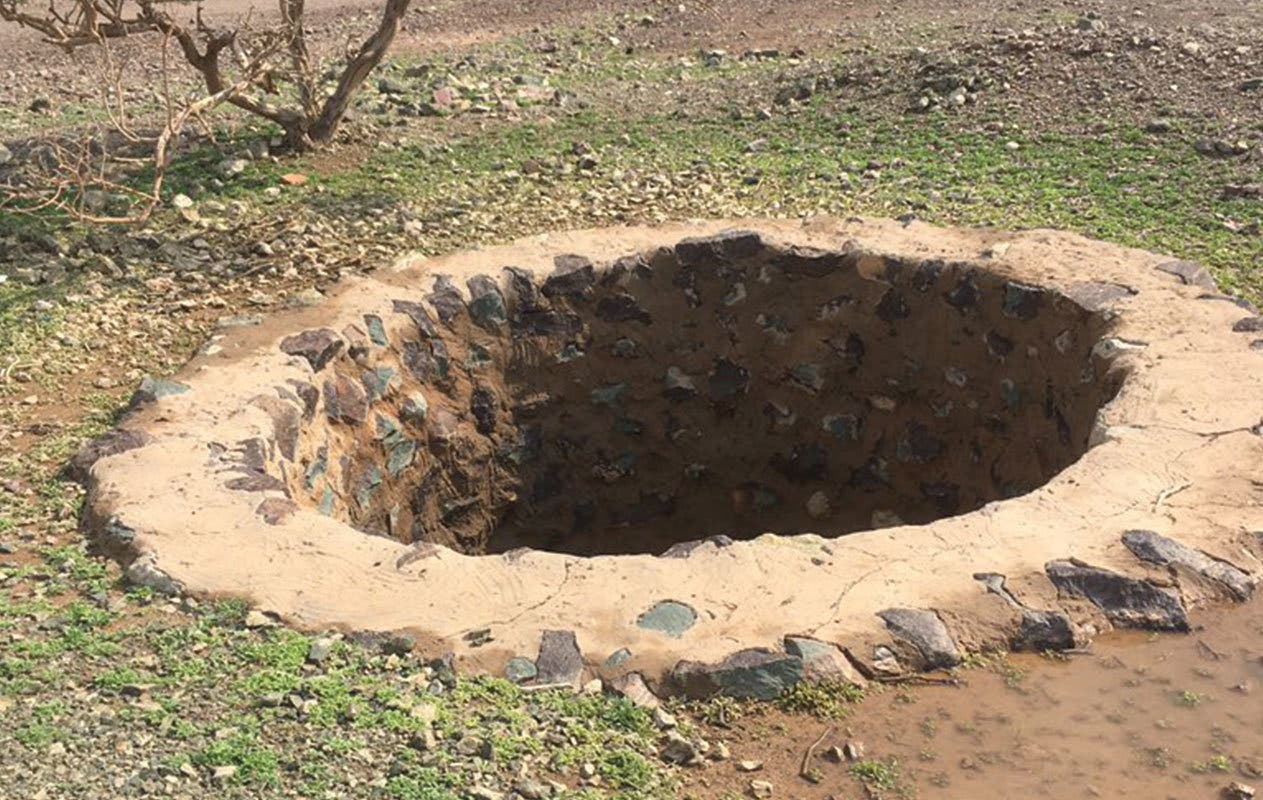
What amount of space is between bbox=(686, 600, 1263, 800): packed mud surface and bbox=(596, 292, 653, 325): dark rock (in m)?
3.50

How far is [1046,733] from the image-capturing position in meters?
3.85

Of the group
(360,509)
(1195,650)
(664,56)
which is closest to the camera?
(1195,650)

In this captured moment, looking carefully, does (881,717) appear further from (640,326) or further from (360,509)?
(640,326)

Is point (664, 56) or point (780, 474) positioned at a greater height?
point (664, 56)

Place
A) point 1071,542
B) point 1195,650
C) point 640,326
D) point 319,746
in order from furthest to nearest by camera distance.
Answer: point 640,326 → point 1071,542 → point 1195,650 → point 319,746

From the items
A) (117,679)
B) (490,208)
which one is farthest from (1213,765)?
(490,208)

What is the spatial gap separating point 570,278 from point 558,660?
3277 millimetres

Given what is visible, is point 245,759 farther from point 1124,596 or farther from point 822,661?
point 1124,596

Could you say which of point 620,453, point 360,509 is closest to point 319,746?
point 360,509

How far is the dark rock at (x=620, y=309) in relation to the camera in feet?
23.9

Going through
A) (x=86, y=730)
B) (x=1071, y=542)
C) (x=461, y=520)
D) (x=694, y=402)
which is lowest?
(x=461, y=520)

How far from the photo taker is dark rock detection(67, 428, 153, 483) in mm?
5301

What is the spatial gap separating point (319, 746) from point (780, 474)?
4472 mm

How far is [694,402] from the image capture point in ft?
25.3
